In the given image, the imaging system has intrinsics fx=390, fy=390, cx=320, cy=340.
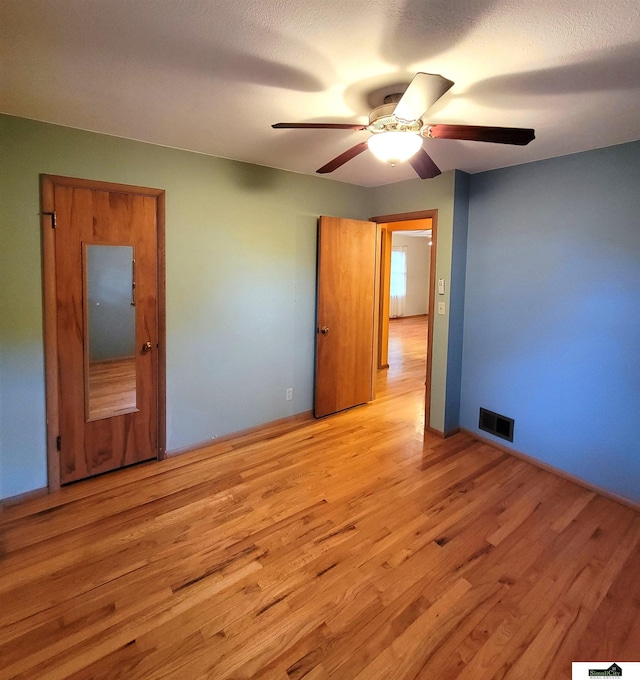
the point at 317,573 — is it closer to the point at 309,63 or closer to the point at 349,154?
the point at 349,154

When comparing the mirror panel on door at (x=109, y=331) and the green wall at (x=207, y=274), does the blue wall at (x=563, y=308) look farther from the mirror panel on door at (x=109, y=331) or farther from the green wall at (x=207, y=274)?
the mirror panel on door at (x=109, y=331)

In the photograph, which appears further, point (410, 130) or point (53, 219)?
point (53, 219)

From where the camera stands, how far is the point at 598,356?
108 inches

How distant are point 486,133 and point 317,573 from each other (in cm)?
224

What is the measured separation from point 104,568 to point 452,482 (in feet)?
7.46

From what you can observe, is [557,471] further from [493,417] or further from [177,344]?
[177,344]

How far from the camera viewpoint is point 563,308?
2922mm

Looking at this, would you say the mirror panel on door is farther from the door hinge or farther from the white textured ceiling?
the white textured ceiling

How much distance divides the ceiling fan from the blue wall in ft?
4.74

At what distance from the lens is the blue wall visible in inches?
103

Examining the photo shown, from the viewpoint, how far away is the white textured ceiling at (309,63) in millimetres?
1357

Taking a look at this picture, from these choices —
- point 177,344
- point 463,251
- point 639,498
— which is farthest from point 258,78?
point 639,498

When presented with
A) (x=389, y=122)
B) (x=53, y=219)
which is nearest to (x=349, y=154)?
(x=389, y=122)

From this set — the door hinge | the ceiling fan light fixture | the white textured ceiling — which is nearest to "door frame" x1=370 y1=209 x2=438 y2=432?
the white textured ceiling
